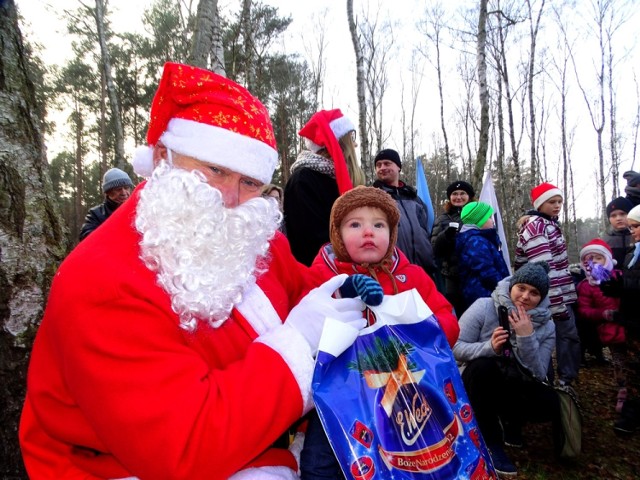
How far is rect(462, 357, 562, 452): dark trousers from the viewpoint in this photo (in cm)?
303

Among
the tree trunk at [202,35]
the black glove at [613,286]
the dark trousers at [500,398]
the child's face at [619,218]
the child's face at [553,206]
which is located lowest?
the dark trousers at [500,398]

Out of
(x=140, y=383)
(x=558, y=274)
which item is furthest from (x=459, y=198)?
(x=140, y=383)

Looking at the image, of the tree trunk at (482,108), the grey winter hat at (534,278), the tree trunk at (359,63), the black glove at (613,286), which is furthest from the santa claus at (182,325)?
the tree trunk at (359,63)

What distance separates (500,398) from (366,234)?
2.03 metres

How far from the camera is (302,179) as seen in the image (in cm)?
274

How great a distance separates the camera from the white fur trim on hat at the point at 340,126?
9.15ft

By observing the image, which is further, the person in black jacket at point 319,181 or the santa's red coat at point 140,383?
the person in black jacket at point 319,181

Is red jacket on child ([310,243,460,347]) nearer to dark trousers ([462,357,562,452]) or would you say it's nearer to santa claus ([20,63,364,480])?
santa claus ([20,63,364,480])

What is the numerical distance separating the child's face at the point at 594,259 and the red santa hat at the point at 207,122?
4491 millimetres

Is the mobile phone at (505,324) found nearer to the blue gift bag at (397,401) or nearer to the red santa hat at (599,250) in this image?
the blue gift bag at (397,401)

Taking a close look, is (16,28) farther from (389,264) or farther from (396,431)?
(396,431)

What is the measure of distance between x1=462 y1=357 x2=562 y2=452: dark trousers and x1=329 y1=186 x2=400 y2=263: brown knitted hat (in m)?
1.69

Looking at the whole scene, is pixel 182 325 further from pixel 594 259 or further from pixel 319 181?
pixel 594 259

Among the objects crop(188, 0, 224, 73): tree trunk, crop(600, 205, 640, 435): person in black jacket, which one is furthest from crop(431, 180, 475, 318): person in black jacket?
crop(188, 0, 224, 73): tree trunk
